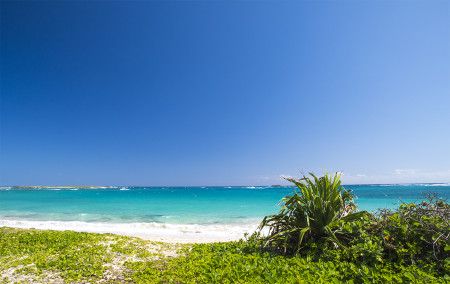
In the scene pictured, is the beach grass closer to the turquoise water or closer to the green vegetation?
the green vegetation

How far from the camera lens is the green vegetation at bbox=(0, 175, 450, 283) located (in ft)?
19.5

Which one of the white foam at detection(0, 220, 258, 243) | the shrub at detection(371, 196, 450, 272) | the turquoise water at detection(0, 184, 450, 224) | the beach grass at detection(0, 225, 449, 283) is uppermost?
the shrub at detection(371, 196, 450, 272)

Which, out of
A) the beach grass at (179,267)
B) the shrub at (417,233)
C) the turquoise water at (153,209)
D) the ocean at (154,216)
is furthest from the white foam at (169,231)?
the shrub at (417,233)

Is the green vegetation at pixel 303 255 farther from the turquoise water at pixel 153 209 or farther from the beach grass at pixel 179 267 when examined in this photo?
the turquoise water at pixel 153 209

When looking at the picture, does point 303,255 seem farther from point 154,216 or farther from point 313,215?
point 154,216

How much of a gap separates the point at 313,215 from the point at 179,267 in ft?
12.9

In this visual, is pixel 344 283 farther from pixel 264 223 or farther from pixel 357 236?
pixel 264 223

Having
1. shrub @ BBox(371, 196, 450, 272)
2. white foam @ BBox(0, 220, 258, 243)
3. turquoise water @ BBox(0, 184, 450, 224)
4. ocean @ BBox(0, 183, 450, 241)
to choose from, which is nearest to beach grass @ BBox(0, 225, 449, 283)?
shrub @ BBox(371, 196, 450, 272)

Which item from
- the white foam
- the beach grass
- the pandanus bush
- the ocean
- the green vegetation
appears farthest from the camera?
the ocean

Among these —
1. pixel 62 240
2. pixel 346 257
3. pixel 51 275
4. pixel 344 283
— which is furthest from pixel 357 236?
pixel 62 240

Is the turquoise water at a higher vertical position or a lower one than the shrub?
lower

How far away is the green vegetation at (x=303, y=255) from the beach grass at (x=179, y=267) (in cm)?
2

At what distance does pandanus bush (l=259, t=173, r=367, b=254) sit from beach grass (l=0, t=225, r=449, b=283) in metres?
0.65

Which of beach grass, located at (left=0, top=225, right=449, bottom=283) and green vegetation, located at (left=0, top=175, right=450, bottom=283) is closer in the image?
beach grass, located at (left=0, top=225, right=449, bottom=283)
